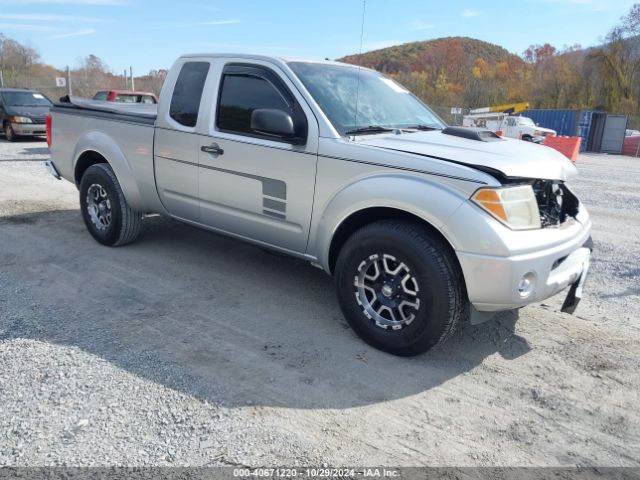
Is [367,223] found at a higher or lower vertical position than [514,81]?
lower

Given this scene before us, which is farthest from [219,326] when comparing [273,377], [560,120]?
[560,120]

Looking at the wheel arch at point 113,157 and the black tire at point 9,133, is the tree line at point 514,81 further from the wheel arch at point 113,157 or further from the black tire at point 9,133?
the wheel arch at point 113,157

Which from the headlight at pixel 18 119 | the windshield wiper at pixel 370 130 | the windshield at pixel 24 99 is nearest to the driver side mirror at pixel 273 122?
the windshield wiper at pixel 370 130

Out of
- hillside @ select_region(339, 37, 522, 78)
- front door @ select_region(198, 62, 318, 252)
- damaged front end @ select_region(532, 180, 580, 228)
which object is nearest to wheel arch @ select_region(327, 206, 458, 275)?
front door @ select_region(198, 62, 318, 252)

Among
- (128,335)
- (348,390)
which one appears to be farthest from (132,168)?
(348,390)

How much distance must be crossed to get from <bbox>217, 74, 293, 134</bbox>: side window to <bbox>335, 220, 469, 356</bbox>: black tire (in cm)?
130

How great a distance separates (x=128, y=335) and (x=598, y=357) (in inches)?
129

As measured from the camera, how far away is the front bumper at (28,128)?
16344 mm

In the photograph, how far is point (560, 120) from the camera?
1297 inches

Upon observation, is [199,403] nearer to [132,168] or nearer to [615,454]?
[615,454]

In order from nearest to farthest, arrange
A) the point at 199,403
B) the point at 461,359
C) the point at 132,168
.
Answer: the point at 199,403
the point at 461,359
the point at 132,168

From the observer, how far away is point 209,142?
4434 millimetres

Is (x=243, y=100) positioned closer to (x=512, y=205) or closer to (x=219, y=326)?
(x=219, y=326)

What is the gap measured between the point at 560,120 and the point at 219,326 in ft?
112
